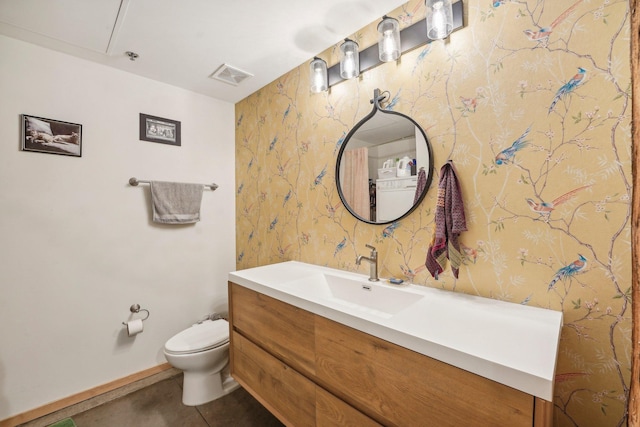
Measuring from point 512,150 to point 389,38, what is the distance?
775mm

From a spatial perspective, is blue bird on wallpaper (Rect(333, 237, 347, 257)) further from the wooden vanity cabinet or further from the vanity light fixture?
the vanity light fixture

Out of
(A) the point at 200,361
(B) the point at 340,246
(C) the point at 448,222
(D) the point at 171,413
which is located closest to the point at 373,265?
(B) the point at 340,246

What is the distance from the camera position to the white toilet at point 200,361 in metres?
1.70

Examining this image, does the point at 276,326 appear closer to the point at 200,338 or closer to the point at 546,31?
the point at 200,338

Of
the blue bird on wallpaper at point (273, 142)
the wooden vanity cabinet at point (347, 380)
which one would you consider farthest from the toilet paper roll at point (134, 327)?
the blue bird on wallpaper at point (273, 142)

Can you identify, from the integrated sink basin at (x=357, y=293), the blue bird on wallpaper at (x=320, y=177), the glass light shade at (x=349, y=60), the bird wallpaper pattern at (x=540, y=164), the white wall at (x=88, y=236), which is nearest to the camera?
the bird wallpaper pattern at (x=540, y=164)

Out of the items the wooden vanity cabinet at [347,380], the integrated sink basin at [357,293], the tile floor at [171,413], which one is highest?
the integrated sink basin at [357,293]

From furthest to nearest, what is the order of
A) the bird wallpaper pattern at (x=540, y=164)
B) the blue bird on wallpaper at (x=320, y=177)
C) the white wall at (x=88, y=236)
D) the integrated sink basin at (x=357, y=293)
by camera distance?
1. the blue bird on wallpaper at (x=320, y=177)
2. the white wall at (x=88, y=236)
3. the integrated sink basin at (x=357, y=293)
4. the bird wallpaper pattern at (x=540, y=164)

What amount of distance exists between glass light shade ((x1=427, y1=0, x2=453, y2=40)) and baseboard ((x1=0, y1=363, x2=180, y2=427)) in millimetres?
2718

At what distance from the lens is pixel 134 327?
1944 mm

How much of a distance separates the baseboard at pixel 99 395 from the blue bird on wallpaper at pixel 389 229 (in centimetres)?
192

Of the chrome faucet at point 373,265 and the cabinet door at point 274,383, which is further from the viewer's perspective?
the chrome faucet at point 373,265

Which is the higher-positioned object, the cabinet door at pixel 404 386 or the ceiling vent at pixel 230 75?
the ceiling vent at pixel 230 75

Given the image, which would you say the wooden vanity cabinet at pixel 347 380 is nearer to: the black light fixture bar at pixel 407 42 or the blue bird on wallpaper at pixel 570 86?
the blue bird on wallpaper at pixel 570 86
